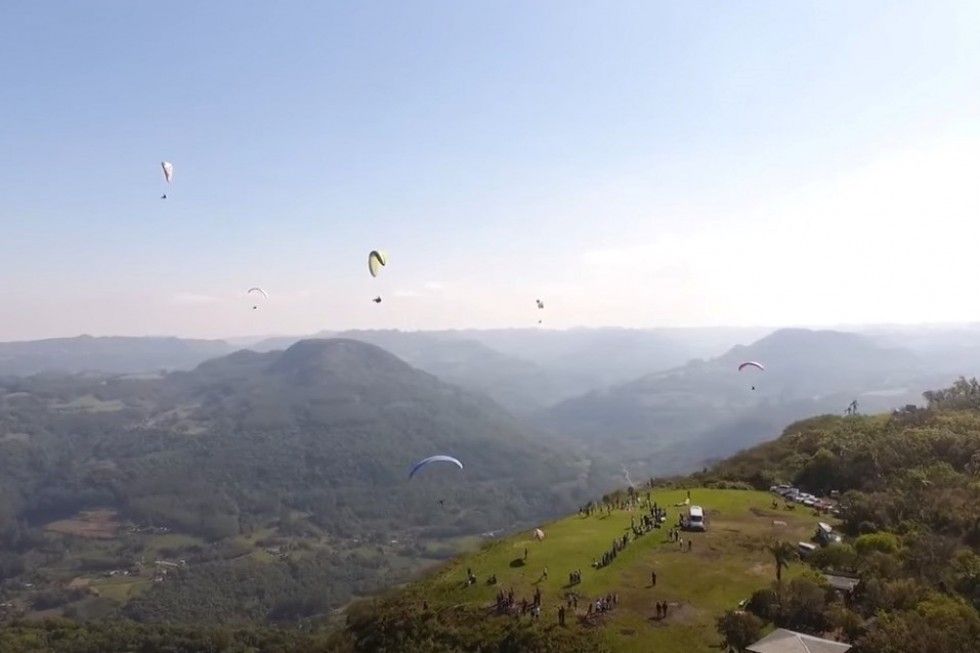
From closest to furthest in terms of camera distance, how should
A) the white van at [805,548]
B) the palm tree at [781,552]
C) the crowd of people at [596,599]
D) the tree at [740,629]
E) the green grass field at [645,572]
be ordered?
the tree at [740,629] → the green grass field at [645,572] → the crowd of people at [596,599] → the palm tree at [781,552] → the white van at [805,548]

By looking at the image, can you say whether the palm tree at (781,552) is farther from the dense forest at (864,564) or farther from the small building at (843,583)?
the small building at (843,583)

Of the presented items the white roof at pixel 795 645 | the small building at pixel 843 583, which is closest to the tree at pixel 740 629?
the white roof at pixel 795 645

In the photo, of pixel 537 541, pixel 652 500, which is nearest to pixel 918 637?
pixel 537 541

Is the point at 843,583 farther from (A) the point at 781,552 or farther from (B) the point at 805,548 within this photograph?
(B) the point at 805,548

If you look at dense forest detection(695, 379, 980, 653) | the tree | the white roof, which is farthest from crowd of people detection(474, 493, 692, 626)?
the white roof

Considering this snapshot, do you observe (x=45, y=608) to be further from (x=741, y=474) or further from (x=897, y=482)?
(x=897, y=482)
